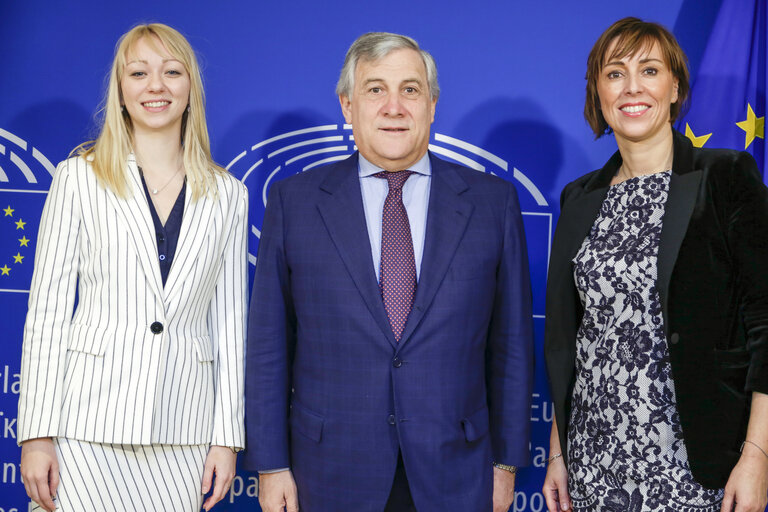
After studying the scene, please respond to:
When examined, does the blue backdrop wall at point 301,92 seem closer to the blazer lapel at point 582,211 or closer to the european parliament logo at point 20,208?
the european parliament logo at point 20,208

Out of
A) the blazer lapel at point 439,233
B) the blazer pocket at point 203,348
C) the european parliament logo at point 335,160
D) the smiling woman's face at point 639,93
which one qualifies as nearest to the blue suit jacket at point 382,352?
the blazer lapel at point 439,233

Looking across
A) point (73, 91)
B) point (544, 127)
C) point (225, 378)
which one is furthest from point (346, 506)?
point (73, 91)

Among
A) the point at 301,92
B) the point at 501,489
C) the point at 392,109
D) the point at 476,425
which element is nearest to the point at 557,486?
the point at 501,489

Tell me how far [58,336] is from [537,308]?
68.9 inches

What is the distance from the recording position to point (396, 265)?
189 centimetres

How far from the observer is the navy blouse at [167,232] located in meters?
1.90

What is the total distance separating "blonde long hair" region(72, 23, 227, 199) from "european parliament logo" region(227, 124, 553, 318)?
79 cm

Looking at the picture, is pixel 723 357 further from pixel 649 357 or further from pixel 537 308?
pixel 537 308

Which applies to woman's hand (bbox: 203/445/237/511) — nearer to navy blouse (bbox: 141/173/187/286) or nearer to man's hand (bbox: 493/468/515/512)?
navy blouse (bbox: 141/173/187/286)

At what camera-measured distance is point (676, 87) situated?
1.99m

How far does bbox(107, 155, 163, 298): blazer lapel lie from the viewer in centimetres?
186

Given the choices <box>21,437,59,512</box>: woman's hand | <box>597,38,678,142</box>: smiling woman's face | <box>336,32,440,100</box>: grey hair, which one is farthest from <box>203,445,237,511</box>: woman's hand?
<box>597,38,678,142</box>: smiling woman's face

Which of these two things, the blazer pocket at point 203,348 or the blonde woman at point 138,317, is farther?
the blazer pocket at point 203,348

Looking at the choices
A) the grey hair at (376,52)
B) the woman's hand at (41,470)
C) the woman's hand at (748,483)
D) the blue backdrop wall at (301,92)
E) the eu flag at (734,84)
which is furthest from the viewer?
the blue backdrop wall at (301,92)
